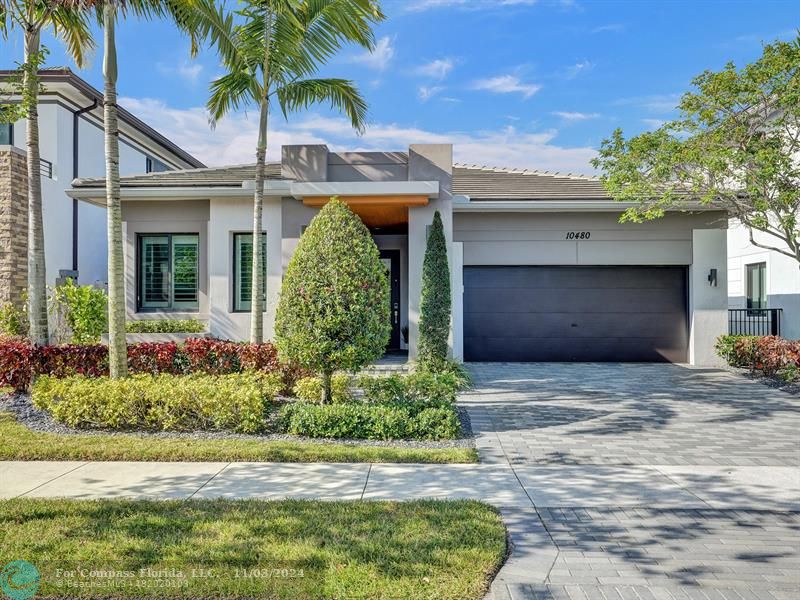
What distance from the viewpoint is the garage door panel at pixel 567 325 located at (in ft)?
45.9

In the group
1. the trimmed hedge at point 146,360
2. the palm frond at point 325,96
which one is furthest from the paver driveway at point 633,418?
the palm frond at point 325,96

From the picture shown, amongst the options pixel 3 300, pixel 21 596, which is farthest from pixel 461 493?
pixel 3 300

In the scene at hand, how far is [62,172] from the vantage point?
51.9 ft

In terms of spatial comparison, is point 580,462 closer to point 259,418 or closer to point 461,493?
point 461,493

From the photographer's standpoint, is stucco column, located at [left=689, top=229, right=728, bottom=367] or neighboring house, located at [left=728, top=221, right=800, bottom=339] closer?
stucco column, located at [left=689, top=229, right=728, bottom=367]

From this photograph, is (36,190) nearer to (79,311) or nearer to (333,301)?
(79,311)

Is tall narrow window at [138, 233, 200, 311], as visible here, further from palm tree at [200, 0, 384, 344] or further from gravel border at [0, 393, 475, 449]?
gravel border at [0, 393, 475, 449]

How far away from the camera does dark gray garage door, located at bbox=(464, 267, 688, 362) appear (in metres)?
13.9

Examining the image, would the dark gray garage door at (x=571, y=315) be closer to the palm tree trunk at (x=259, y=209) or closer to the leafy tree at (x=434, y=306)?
the leafy tree at (x=434, y=306)

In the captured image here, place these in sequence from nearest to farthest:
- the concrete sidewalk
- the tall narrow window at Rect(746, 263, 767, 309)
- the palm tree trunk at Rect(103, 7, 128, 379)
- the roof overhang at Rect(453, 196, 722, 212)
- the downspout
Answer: the concrete sidewalk, the palm tree trunk at Rect(103, 7, 128, 379), the roof overhang at Rect(453, 196, 722, 212), the downspout, the tall narrow window at Rect(746, 263, 767, 309)

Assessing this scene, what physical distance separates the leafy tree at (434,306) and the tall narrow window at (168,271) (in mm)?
6306

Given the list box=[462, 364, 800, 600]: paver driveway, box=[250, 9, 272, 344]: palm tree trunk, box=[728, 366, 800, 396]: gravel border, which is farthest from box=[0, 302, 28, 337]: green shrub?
box=[728, 366, 800, 396]: gravel border

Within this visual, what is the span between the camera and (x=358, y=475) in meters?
5.36

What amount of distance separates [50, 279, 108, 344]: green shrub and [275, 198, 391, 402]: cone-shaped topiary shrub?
6.99 meters
